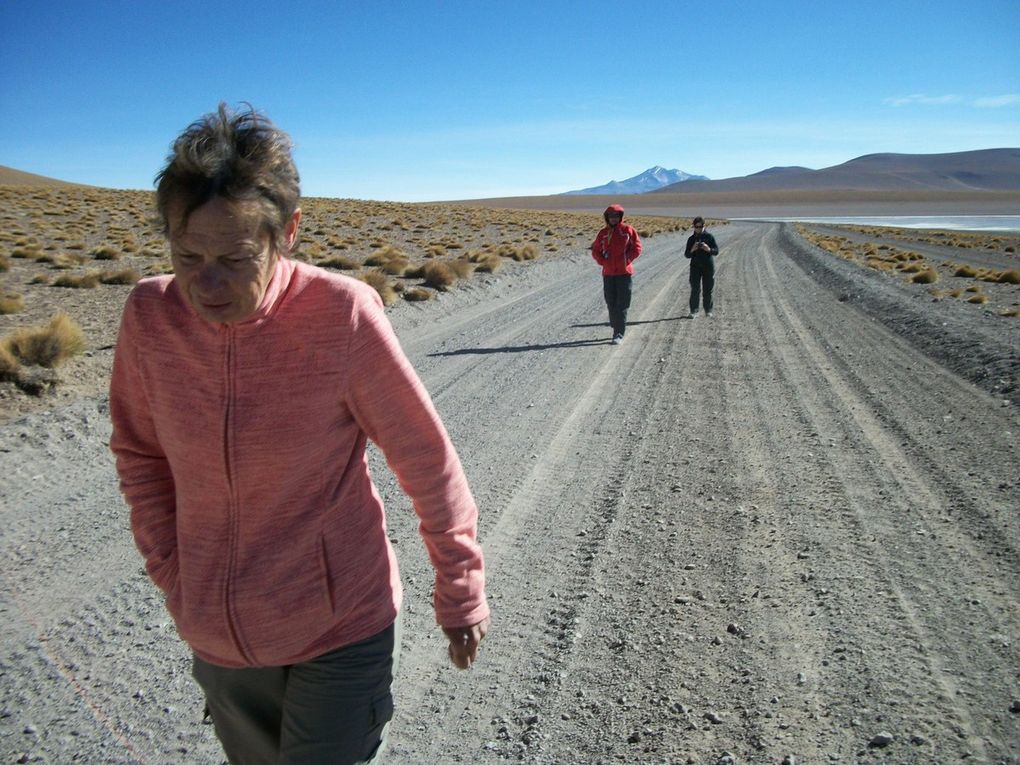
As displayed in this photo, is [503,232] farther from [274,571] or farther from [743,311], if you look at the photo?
[274,571]

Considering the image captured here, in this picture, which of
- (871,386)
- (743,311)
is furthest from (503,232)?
(871,386)

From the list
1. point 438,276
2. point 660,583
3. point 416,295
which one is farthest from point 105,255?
point 660,583

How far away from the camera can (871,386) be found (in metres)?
8.73

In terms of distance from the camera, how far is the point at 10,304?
11.7 metres

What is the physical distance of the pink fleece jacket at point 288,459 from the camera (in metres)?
1.62

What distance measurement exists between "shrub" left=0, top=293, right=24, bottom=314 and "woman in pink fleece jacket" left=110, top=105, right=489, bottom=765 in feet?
38.2

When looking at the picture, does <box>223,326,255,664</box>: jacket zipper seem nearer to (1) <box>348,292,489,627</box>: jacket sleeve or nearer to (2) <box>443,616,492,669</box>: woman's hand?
(1) <box>348,292,489,627</box>: jacket sleeve

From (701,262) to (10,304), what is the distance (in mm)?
10571

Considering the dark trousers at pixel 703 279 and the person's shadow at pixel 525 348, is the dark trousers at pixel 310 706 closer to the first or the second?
the person's shadow at pixel 525 348

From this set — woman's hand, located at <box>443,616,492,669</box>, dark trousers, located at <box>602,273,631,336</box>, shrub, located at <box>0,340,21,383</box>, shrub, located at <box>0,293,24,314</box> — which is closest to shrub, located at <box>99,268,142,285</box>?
shrub, located at <box>0,293,24,314</box>

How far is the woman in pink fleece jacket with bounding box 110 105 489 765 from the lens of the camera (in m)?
1.59

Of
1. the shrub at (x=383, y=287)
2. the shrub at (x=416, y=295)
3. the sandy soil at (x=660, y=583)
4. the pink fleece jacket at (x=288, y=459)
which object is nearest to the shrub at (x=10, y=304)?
the sandy soil at (x=660, y=583)

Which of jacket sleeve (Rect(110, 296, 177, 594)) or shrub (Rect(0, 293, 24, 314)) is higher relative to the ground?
jacket sleeve (Rect(110, 296, 177, 594))

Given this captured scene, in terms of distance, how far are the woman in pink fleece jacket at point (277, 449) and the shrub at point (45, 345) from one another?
7495mm
